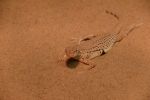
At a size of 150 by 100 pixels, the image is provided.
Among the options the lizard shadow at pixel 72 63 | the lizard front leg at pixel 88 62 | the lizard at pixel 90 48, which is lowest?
the lizard shadow at pixel 72 63

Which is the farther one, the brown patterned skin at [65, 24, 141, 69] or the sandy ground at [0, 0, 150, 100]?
the brown patterned skin at [65, 24, 141, 69]

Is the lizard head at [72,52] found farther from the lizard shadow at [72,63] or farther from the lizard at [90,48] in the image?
the lizard shadow at [72,63]

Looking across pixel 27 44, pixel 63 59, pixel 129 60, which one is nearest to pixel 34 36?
pixel 27 44

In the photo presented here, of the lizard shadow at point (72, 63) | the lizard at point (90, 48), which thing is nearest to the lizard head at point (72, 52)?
the lizard at point (90, 48)

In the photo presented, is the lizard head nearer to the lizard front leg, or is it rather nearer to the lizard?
the lizard

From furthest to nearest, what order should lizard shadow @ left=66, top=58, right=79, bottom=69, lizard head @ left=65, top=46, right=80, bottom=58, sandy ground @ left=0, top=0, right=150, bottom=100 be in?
1. lizard shadow @ left=66, top=58, right=79, bottom=69
2. lizard head @ left=65, top=46, right=80, bottom=58
3. sandy ground @ left=0, top=0, right=150, bottom=100

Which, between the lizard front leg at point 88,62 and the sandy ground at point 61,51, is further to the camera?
the lizard front leg at point 88,62

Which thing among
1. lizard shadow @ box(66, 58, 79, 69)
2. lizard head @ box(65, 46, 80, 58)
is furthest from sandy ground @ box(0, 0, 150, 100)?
lizard head @ box(65, 46, 80, 58)
